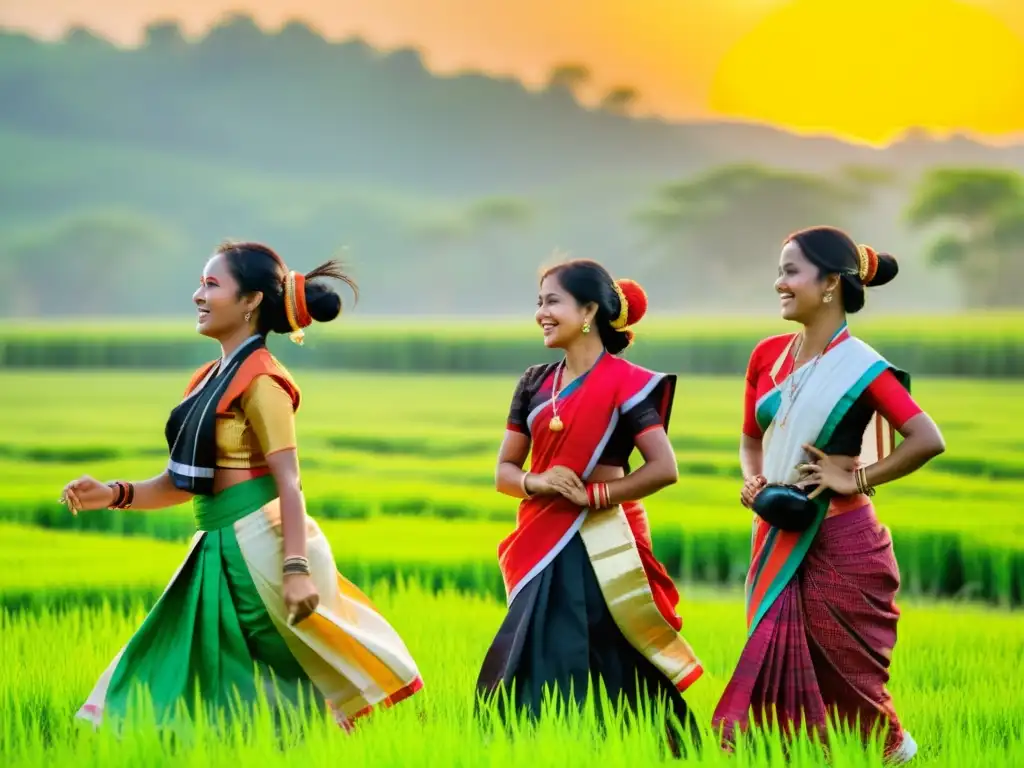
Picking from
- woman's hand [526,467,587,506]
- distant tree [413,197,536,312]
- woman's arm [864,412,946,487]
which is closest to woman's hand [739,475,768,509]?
woman's arm [864,412,946,487]

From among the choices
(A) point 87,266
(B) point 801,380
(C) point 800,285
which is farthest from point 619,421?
(A) point 87,266

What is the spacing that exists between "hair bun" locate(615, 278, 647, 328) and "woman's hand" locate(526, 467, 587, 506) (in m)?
0.58

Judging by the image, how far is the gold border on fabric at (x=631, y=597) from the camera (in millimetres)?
4766

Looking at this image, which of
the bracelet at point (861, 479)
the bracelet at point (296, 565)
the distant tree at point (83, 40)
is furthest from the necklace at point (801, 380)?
the distant tree at point (83, 40)

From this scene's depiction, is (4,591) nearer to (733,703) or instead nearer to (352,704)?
(352,704)

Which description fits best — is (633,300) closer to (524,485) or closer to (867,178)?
(524,485)

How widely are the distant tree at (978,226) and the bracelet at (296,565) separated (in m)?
54.1

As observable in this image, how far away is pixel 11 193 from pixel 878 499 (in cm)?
8959

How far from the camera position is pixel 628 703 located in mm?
4703

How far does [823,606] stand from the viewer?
4.59m

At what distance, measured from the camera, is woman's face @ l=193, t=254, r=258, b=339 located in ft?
14.9

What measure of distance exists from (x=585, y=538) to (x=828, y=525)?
767 millimetres

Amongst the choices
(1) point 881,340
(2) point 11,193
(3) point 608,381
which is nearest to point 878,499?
(3) point 608,381

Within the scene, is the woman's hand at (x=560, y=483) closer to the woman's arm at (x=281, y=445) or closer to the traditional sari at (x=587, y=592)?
the traditional sari at (x=587, y=592)
